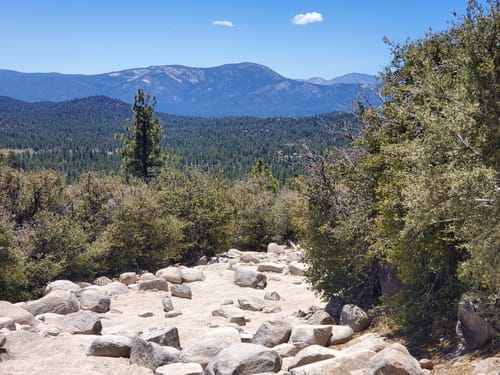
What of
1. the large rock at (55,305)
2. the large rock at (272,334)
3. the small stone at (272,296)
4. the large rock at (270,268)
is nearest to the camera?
the large rock at (272,334)

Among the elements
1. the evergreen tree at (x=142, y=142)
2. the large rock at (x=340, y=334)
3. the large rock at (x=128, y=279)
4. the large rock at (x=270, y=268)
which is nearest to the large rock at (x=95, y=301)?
the large rock at (x=128, y=279)

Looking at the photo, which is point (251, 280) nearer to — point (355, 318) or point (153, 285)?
point (153, 285)

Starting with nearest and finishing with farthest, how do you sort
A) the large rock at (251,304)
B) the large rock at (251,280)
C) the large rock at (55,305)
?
the large rock at (55,305)
the large rock at (251,304)
the large rock at (251,280)

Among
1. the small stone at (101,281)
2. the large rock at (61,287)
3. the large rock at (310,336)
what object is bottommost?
the small stone at (101,281)

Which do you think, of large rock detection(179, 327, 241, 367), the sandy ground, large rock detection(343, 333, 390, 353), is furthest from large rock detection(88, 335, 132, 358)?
large rock detection(343, 333, 390, 353)

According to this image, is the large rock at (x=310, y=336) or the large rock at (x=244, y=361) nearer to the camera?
the large rock at (x=244, y=361)

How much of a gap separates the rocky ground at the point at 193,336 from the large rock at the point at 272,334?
2cm

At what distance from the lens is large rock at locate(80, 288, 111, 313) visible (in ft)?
56.5

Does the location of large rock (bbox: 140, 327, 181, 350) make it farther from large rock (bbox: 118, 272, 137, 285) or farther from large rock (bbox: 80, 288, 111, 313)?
large rock (bbox: 118, 272, 137, 285)

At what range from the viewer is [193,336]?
13.9 meters

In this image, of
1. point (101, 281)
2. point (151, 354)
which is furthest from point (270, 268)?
point (151, 354)

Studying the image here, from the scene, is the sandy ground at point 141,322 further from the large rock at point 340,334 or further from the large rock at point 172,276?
the large rock at point 340,334

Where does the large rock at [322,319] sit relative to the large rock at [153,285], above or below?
above

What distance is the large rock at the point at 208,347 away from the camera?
1115cm
